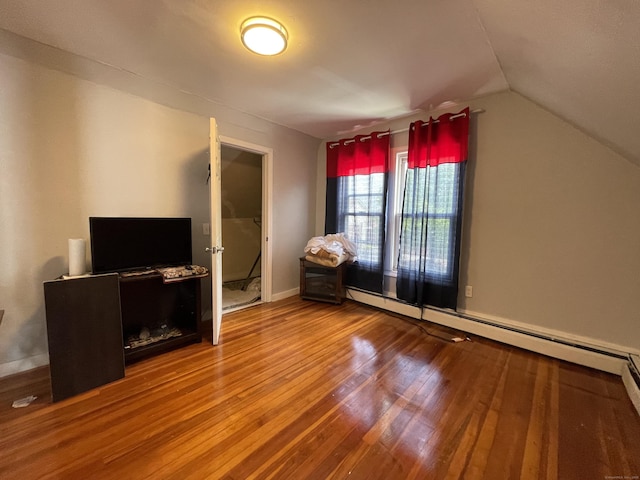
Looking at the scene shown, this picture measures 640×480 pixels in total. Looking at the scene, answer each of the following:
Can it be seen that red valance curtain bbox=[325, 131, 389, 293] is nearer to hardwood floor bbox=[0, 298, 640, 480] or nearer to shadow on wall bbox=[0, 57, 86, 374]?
hardwood floor bbox=[0, 298, 640, 480]

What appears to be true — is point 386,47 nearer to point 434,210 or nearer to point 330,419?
point 434,210

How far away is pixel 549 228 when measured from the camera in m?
2.36

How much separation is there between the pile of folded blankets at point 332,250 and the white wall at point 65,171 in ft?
4.78

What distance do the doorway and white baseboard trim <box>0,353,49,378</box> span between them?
1.59 metres

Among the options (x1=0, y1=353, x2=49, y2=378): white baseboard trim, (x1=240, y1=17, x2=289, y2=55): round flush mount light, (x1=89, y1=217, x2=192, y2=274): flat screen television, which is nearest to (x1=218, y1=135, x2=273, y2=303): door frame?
(x1=89, y1=217, x2=192, y2=274): flat screen television

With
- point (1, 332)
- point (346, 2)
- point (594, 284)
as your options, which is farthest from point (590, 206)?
point (1, 332)

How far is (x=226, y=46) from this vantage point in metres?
1.87

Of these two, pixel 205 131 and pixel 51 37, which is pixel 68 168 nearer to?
pixel 51 37

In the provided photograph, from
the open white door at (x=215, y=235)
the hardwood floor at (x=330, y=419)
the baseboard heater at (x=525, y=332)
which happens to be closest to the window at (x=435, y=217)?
the baseboard heater at (x=525, y=332)

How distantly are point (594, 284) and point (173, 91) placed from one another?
431 cm

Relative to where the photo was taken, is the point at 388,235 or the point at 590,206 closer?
the point at 590,206

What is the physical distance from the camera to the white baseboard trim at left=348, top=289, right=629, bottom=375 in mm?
2078

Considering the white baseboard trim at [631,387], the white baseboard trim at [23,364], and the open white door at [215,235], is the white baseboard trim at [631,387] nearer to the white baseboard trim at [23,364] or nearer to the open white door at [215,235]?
the open white door at [215,235]

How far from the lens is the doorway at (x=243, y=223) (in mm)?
3543
